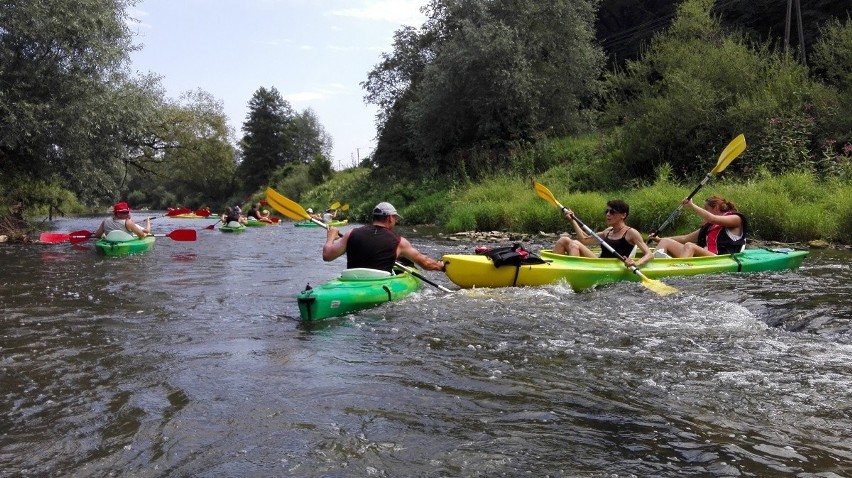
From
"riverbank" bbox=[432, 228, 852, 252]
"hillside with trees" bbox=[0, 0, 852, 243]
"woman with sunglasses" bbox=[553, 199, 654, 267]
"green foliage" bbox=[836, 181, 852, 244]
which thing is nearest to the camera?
"woman with sunglasses" bbox=[553, 199, 654, 267]

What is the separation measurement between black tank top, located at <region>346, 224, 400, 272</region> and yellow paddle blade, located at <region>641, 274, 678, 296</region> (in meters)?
2.81

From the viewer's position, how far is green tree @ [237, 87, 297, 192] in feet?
183

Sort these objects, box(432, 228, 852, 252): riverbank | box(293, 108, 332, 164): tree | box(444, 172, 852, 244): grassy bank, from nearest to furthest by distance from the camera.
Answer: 1. box(432, 228, 852, 252): riverbank
2. box(444, 172, 852, 244): grassy bank
3. box(293, 108, 332, 164): tree

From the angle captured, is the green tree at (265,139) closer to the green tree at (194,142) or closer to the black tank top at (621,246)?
the green tree at (194,142)

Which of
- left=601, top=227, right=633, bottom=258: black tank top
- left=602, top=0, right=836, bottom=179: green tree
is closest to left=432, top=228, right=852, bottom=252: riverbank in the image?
left=602, top=0, right=836, bottom=179: green tree

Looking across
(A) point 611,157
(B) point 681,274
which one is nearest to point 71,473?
(B) point 681,274

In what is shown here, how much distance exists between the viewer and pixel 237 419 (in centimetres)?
340

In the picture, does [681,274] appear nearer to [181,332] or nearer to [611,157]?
[181,332]

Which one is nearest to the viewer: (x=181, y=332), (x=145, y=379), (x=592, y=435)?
(x=592, y=435)

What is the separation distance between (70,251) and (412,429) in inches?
452

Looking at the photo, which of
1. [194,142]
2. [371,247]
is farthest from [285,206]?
[194,142]

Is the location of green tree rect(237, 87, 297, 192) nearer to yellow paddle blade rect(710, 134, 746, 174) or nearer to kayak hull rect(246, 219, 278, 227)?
kayak hull rect(246, 219, 278, 227)

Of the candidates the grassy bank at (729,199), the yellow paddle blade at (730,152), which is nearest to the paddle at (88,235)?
the grassy bank at (729,199)

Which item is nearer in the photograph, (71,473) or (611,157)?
(71,473)
